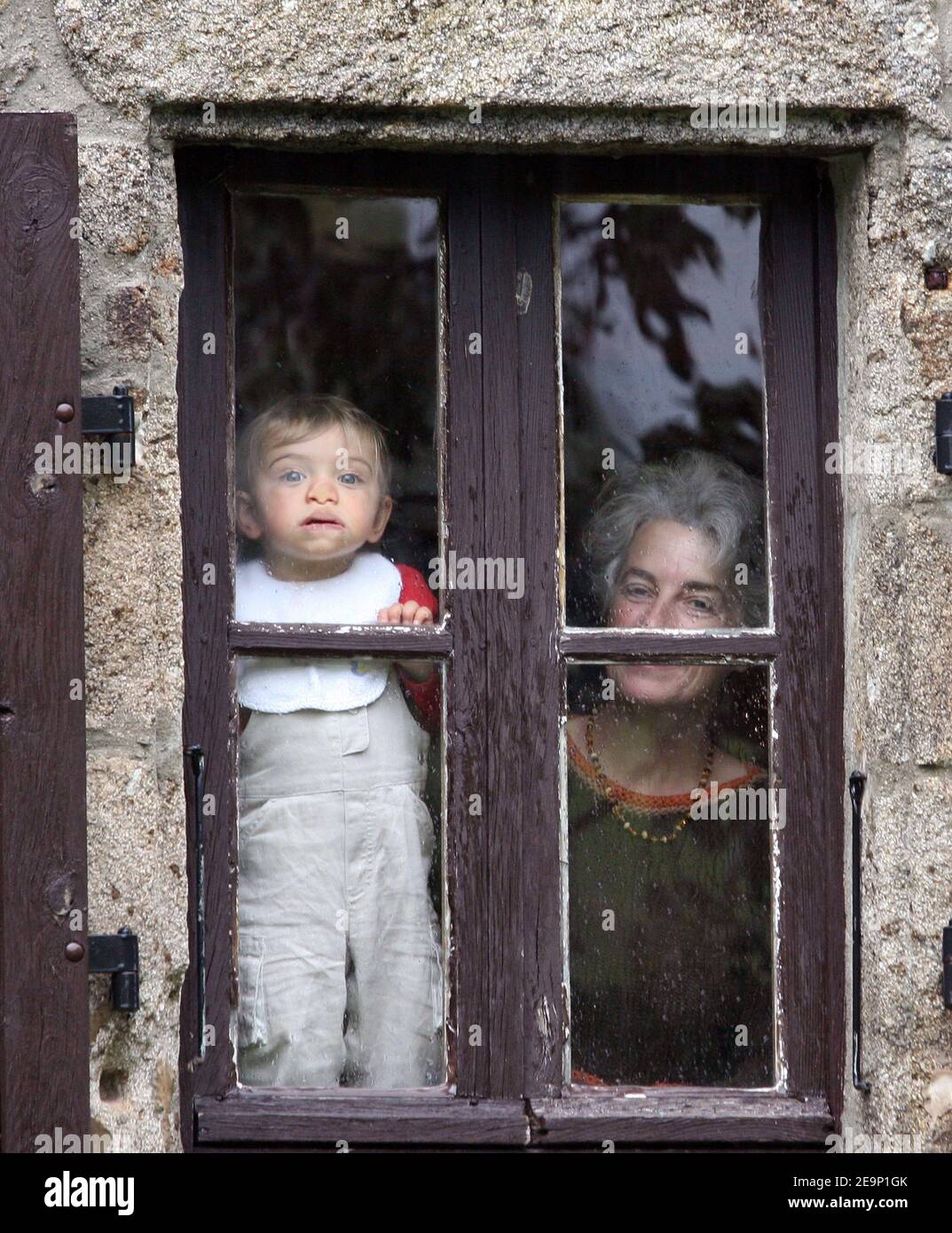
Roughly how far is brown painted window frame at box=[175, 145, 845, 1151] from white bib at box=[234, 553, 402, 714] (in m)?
0.04

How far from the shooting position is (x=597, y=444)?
289 centimetres

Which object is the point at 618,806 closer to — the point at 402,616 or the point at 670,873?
the point at 670,873

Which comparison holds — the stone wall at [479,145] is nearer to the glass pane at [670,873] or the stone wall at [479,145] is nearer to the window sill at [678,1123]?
→ the window sill at [678,1123]

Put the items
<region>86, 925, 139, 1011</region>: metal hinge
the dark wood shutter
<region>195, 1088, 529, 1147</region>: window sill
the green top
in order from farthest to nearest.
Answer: the green top → <region>195, 1088, 529, 1147</region>: window sill → <region>86, 925, 139, 1011</region>: metal hinge → the dark wood shutter

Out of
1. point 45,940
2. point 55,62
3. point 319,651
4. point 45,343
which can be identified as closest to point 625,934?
point 319,651

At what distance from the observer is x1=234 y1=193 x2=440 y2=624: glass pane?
283 cm

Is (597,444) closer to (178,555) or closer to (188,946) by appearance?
(178,555)

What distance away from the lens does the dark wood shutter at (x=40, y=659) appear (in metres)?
2.37

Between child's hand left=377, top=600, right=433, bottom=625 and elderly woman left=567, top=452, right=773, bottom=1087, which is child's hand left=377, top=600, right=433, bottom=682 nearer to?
child's hand left=377, top=600, right=433, bottom=625

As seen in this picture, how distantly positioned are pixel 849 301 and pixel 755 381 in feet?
0.69

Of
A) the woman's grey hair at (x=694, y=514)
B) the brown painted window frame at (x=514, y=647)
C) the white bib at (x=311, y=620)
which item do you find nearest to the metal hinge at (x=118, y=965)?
the brown painted window frame at (x=514, y=647)

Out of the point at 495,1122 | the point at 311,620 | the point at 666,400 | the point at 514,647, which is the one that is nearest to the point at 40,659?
the point at 311,620

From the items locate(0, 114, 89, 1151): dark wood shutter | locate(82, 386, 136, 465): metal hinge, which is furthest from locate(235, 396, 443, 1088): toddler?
locate(0, 114, 89, 1151): dark wood shutter

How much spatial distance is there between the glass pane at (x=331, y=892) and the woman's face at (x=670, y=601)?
0.43 meters
